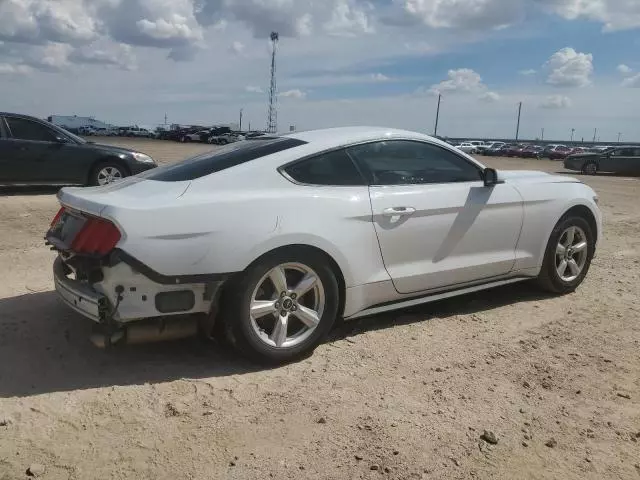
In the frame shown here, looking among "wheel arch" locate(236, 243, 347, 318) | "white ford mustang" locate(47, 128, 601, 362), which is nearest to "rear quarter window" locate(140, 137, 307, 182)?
"white ford mustang" locate(47, 128, 601, 362)

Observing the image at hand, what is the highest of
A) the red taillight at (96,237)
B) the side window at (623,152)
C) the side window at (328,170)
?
the side window at (623,152)

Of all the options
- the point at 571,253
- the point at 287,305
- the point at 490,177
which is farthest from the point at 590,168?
the point at 287,305

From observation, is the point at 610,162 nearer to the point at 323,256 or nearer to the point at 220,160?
the point at 323,256

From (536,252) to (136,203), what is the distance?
10.8 feet

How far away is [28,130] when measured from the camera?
1105 centimetres

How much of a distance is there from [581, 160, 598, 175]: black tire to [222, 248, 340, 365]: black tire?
86.9 feet

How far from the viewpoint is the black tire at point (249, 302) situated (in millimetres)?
3613

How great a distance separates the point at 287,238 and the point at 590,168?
2692 centimetres

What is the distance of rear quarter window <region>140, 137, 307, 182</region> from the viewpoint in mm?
3949

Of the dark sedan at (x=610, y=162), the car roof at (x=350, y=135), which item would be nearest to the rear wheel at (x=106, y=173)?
the car roof at (x=350, y=135)

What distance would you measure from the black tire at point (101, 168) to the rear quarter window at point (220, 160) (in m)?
7.36

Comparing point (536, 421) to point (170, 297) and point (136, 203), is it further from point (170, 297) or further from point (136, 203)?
point (136, 203)

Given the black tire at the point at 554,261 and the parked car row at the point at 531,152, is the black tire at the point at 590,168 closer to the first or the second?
the black tire at the point at 554,261

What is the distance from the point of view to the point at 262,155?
4074mm
